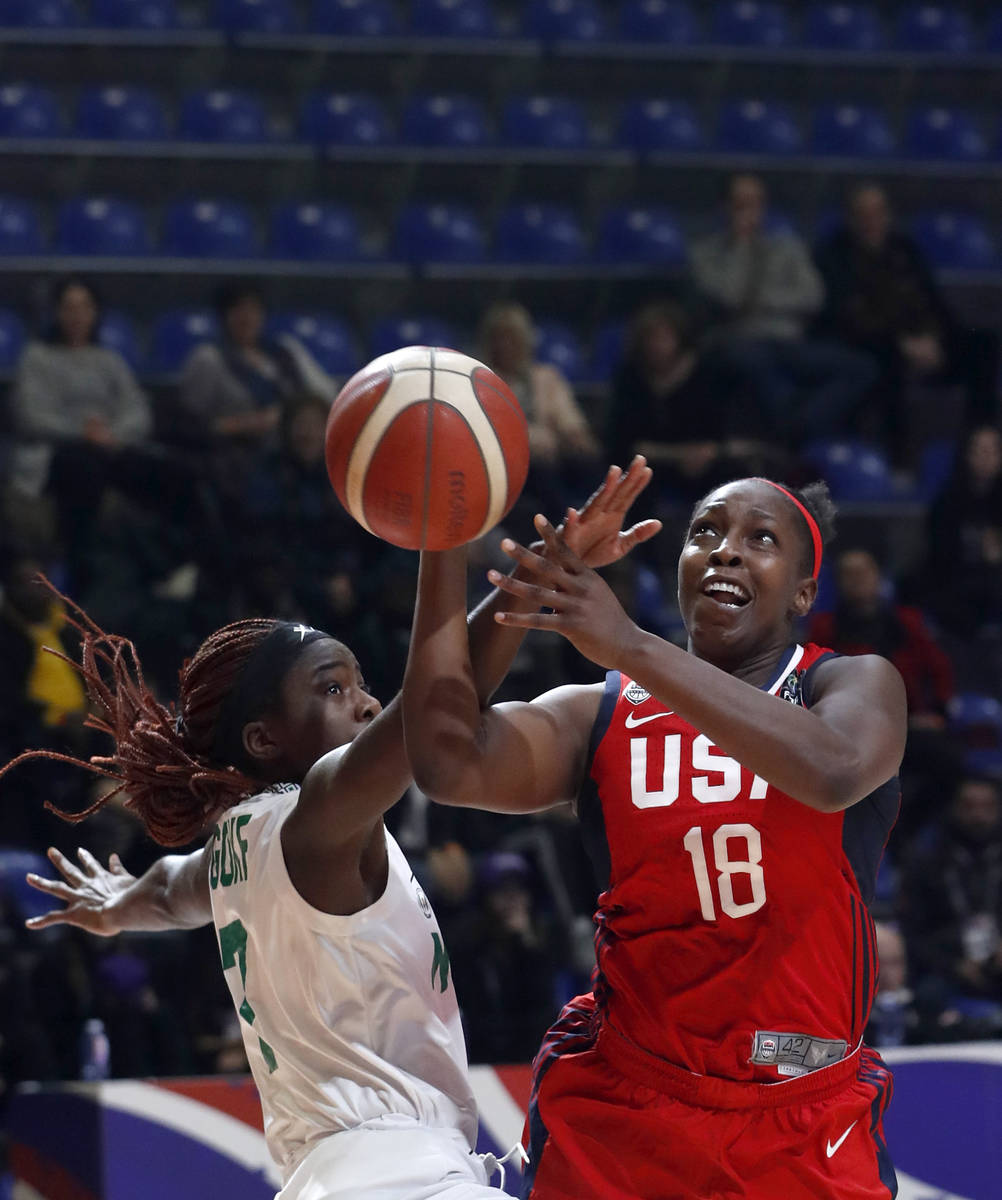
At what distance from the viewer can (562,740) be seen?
2.86m

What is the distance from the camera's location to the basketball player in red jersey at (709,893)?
2.64 meters

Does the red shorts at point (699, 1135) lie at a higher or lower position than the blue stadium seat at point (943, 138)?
lower

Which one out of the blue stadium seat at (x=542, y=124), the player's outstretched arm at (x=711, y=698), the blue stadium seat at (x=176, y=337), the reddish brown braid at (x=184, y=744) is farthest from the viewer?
the blue stadium seat at (x=542, y=124)

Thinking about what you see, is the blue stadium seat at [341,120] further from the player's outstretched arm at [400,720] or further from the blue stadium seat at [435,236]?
the player's outstretched arm at [400,720]

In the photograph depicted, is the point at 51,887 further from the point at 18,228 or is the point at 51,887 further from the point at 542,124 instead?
the point at 542,124

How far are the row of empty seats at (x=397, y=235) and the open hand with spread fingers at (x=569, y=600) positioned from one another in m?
8.10

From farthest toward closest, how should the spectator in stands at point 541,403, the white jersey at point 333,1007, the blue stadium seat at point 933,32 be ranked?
the blue stadium seat at point 933,32, the spectator in stands at point 541,403, the white jersey at point 333,1007

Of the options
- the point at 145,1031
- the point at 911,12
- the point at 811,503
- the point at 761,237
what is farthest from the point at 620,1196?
the point at 911,12

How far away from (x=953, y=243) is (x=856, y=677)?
29.3ft

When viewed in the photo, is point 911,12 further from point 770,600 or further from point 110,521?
point 770,600

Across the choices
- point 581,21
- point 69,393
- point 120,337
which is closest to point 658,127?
point 581,21

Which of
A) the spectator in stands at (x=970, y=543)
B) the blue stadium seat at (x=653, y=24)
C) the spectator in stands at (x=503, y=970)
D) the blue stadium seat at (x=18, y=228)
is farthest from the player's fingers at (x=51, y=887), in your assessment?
the blue stadium seat at (x=653, y=24)

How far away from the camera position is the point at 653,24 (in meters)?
11.4

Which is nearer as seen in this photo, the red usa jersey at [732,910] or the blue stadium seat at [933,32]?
the red usa jersey at [732,910]
